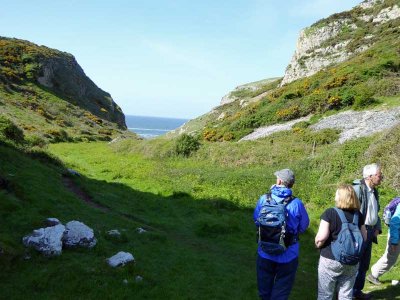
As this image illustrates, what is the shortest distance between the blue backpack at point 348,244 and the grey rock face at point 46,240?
655 cm

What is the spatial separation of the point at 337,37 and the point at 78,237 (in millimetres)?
66768

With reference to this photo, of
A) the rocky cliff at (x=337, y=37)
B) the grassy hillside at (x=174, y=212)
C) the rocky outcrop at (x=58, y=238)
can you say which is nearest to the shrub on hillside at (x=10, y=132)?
the grassy hillside at (x=174, y=212)

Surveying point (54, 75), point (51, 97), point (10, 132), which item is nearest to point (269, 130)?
point (10, 132)

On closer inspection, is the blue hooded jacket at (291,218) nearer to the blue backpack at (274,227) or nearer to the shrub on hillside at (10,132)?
the blue backpack at (274,227)

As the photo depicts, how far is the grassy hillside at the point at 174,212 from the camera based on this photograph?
8.84 meters

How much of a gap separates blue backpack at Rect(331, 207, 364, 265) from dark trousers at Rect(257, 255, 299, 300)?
850mm

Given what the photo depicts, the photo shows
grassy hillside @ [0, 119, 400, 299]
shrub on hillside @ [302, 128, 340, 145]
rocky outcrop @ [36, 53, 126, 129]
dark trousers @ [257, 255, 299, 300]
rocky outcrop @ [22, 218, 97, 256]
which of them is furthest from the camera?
rocky outcrop @ [36, 53, 126, 129]

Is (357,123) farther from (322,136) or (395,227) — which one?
(395,227)

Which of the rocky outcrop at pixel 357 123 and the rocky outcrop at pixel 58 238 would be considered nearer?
the rocky outcrop at pixel 58 238

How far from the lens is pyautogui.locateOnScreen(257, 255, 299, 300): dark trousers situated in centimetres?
721

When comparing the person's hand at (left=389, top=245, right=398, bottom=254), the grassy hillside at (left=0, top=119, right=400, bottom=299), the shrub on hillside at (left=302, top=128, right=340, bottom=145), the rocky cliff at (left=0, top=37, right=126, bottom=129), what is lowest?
the grassy hillside at (left=0, top=119, right=400, bottom=299)

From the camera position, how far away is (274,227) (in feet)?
22.6

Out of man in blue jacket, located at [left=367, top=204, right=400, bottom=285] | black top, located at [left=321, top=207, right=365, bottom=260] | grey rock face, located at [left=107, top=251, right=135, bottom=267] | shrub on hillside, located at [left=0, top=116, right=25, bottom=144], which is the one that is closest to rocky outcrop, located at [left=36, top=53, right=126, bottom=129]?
shrub on hillside, located at [left=0, top=116, right=25, bottom=144]

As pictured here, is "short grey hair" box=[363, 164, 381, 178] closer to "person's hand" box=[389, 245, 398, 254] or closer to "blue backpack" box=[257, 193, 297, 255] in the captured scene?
"person's hand" box=[389, 245, 398, 254]
